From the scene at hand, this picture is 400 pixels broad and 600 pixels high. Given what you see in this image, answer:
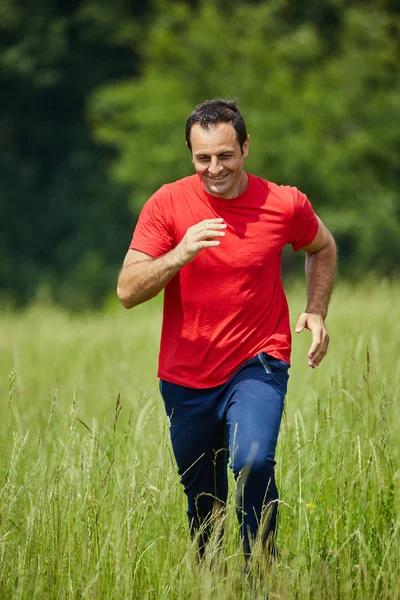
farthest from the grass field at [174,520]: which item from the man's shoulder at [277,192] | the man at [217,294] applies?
the man's shoulder at [277,192]

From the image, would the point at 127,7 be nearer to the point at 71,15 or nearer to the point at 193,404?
the point at 71,15

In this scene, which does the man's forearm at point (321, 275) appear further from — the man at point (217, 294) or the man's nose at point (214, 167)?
the man's nose at point (214, 167)

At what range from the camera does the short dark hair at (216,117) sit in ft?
13.6

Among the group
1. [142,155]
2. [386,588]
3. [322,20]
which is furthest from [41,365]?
[322,20]

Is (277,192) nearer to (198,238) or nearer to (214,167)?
(214,167)

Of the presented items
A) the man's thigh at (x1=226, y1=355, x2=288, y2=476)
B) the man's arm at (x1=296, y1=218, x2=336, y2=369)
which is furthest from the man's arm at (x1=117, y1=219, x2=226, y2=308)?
the man's arm at (x1=296, y1=218, x2=336, y2=369)

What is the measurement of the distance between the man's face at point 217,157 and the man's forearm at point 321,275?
60 cm

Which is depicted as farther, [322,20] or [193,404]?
[322,20]

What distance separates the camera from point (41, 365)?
1013 cm

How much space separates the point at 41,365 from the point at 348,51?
1656 centimetres

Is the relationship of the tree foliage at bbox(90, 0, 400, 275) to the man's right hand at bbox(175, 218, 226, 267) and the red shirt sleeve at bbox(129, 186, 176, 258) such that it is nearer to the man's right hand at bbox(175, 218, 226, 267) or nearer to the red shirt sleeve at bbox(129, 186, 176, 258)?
the red shirt sleeve at bbox(129, 186, 176, 258)

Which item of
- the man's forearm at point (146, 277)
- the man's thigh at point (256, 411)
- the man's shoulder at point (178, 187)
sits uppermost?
the man's shoulder at point (178, 187)

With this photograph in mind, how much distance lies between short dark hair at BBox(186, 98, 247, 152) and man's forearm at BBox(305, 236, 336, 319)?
2.10 ft

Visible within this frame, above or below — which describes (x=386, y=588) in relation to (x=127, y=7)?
below
